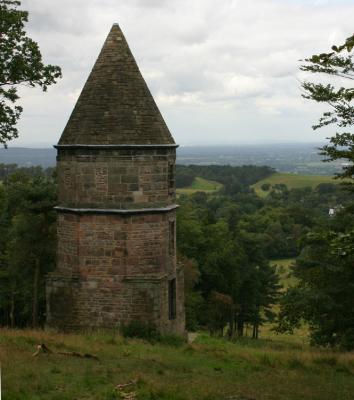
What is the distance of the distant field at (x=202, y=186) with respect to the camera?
466ft

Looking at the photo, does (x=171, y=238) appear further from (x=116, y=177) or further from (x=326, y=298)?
(x=326, y=298)

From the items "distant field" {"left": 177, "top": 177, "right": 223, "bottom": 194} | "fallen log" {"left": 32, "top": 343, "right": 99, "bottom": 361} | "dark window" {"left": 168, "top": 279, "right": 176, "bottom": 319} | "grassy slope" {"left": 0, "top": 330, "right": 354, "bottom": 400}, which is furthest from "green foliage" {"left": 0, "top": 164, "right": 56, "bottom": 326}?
"distant field" {"left": 177, "top": 177, "right": 223, "bottom": 194}

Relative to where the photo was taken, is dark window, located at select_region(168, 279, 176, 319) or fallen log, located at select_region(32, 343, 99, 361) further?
dark window, located at select_region(168, 279, 176, 319)

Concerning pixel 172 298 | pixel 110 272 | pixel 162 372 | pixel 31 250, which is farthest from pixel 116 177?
pixel 31 250

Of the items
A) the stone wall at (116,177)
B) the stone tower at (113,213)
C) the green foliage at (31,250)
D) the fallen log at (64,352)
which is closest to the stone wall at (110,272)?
the stone tower at (113,213)

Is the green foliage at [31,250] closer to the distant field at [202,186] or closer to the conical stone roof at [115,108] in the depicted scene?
the conical stone roof at [115,108]

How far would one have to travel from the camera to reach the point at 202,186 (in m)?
150

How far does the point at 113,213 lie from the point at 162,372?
17.2 feet

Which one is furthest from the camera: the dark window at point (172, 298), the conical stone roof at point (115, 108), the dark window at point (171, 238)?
the dark window at point (172, 298)

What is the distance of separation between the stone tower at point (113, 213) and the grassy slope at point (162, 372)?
1154mm

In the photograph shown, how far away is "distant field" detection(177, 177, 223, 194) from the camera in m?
142

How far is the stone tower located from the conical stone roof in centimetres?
3

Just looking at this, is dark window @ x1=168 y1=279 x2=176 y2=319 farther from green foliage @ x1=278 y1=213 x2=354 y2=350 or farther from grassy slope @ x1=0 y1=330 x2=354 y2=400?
green foliage @ x1=278 y1=213 x2=354 y2=350

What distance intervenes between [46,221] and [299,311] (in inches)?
494
